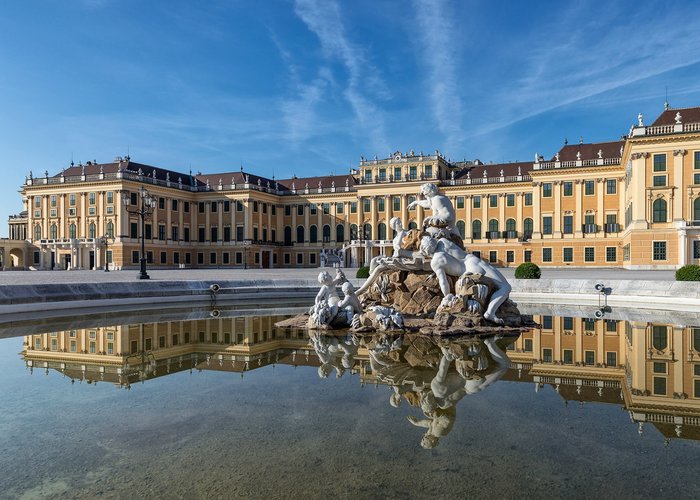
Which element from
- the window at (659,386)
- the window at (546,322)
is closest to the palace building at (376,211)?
the window at (546,322)

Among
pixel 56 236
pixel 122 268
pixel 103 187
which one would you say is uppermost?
pixel 103 187

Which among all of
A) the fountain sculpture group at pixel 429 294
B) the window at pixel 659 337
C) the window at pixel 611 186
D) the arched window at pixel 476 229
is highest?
the window at pixel 611 186

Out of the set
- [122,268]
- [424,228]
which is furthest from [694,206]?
[122,268]

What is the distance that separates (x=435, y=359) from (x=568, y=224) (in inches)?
2008

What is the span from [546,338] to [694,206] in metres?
38.3

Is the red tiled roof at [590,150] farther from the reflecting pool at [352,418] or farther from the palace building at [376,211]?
the reflecting pool at [352,418]

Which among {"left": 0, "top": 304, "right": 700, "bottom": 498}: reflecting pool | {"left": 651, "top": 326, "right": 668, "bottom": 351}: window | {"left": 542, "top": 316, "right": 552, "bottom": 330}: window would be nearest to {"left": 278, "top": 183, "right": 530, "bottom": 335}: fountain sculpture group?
{"left": 542, "top": 316, "right": 552, "bottom": 330}: window

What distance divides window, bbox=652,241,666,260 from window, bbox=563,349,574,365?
124ft

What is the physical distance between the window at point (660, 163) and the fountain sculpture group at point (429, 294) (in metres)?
35.8

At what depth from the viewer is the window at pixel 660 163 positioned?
40.4 m

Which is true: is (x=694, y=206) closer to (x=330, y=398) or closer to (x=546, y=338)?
(x=546, y=338)

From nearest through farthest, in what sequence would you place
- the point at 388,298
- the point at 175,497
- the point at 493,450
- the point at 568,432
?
1. the point at 175,497
2. the point at 493,450
3. the point at 568,432
4. the point at 388,298

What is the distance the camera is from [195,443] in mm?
4531

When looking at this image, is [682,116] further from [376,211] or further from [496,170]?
[376,211]
